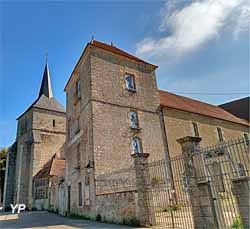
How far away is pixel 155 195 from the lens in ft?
32.4

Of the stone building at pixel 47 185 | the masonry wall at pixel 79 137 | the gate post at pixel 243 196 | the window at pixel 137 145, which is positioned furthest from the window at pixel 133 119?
the stone building at pixel 47 185

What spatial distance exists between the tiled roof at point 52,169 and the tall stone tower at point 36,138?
3.04 feet

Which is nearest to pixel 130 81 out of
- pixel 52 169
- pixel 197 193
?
pixel 197 193

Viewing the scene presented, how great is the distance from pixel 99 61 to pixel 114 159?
7245 mm

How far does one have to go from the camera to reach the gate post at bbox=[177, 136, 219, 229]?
19.6 ft

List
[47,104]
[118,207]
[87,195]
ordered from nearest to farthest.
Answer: [118,207] < [87,195] < [47,104]

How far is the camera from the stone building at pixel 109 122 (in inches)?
531

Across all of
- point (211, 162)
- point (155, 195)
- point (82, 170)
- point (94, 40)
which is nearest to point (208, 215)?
point (211, 162)

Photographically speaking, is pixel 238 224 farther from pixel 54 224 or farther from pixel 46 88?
pixel 46 88

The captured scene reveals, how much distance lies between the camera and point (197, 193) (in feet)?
20.9

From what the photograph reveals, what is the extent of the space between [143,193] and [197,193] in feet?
Result: 8.47

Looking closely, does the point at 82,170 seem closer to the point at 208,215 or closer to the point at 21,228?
the point at 21,228

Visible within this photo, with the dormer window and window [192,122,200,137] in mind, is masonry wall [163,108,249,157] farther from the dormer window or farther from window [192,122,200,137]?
the dormer window

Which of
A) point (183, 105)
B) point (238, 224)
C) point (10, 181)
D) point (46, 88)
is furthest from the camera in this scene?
point (46, 88)
